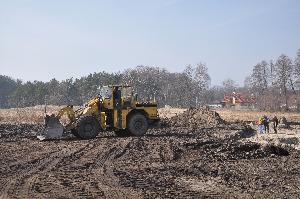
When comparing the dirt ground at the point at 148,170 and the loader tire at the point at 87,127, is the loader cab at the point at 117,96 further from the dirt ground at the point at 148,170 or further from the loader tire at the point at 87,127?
the dirt ground at the point at 148,170

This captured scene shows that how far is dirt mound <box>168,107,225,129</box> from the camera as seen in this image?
31891 millimetres

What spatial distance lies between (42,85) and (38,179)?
287 ft

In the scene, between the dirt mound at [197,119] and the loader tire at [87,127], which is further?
the dirt mound at [197,119]

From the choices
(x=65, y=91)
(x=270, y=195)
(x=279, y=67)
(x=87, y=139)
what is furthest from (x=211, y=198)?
(x=65, y=91)

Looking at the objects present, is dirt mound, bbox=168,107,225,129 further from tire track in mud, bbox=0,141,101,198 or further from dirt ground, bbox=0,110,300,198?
tire track in mud, bbox=0,141,101,198

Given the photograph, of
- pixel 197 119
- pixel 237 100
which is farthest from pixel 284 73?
pixel 197 119

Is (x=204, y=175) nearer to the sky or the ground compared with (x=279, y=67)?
nearer to the ground

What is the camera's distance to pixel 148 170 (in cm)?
1092

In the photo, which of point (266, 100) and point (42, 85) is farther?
point (42, 85)

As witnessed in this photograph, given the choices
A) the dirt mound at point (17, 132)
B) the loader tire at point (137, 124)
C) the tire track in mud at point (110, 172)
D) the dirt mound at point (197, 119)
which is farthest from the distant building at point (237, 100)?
the tire track in mud at point (110, 172)

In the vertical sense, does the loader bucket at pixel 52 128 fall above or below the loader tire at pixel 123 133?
above

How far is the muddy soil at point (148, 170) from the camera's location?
329 inches

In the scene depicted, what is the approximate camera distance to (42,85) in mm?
94500

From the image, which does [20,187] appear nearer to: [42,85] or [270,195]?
[270,195]
